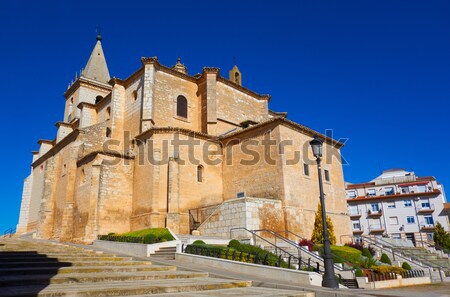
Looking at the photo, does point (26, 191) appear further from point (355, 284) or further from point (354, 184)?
point (354, 184)

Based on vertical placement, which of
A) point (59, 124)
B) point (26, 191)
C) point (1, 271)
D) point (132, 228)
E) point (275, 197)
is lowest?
point (1, 271)

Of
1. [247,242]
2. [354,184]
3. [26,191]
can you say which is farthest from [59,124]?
[354,184]

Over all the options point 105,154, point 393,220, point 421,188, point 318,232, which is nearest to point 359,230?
point 393,220

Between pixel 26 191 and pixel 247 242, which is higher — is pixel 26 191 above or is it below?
above

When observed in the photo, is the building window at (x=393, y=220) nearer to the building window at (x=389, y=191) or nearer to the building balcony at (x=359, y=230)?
the building balcony at (x=359, y=230)

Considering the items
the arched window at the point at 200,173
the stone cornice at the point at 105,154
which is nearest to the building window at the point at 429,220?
the arched window at the point at 200,173

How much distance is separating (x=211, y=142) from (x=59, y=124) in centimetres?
1862

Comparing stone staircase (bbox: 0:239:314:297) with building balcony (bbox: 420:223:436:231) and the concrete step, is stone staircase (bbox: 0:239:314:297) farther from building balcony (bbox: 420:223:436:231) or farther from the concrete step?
building balcony (bbox: 420:223:436:231)

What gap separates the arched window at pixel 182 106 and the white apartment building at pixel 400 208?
2818cm

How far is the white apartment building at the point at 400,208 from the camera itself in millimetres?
42406

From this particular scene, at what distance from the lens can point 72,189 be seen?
2369 centimetres

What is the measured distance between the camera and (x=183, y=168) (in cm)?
2120

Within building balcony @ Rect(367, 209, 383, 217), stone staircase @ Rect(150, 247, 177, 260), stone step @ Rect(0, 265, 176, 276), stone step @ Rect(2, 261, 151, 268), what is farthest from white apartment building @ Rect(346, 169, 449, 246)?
stone step @ Rect(0, 265, 176, 276)

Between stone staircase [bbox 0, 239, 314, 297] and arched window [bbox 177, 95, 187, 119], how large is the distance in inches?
622
